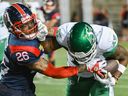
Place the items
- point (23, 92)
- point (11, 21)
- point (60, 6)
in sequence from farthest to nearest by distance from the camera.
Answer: point (60, 6), point (23, 92), point (11, 21)

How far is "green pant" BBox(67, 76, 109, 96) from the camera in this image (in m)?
4.77

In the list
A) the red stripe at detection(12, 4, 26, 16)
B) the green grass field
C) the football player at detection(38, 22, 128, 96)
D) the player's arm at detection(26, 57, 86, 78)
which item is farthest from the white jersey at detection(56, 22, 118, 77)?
the green grass field

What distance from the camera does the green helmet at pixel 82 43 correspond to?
4.22m

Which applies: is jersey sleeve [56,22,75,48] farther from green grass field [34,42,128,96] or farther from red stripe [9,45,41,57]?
green grass field [34,42,128,96]

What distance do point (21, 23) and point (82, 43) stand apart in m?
0.48

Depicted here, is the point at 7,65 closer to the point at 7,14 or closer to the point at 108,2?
the point at 7,14

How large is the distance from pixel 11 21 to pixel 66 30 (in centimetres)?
50

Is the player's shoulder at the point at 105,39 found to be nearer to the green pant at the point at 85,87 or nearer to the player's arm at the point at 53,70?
the player's arm at the point at 53,70

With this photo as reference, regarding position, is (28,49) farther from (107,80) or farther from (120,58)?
(120,58)

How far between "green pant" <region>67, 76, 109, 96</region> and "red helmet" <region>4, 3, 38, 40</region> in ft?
2.67

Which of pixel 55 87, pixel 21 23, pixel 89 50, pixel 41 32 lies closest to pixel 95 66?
pixel 89 50

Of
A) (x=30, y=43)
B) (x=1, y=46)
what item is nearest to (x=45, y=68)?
(x=30, y=43)

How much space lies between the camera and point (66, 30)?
4.56m

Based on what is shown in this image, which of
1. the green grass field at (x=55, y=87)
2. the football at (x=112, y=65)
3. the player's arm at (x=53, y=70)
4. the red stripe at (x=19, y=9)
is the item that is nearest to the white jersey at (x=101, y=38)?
the football at (x=112, y=65)
